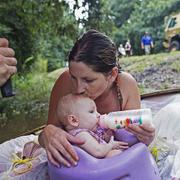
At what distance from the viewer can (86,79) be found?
4.42 ft

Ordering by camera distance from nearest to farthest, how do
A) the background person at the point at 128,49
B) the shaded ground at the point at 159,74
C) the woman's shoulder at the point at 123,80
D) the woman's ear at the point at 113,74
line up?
the woman's ear at the point at 113,74 < the woman's shoulder at the point at 123,80 < the shaded ground at the point at 159,74 < the background person at the point at 128,49

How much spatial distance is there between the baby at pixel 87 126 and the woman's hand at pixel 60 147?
0.04 metres

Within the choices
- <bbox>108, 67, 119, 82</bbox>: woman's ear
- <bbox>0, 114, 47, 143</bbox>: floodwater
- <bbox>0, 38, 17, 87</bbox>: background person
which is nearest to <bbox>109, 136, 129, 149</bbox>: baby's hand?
<bbox>108, 67, 119, 82</bbox>: woman's ear

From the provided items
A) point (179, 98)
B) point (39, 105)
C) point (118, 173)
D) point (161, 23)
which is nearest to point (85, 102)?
point (118, 173)

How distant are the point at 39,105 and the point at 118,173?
4849 mm

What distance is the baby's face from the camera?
4.16 ft

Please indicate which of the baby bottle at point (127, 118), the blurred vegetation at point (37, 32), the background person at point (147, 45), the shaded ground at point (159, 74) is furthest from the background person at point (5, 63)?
the background person at point (147, 45)

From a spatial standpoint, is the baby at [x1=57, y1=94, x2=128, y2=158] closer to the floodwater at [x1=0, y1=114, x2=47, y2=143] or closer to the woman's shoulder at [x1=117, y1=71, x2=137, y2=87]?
the woman's shoulder at [x1=117, y1=71, x2=137, y2=87]

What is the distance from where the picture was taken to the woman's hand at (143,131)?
1207mm

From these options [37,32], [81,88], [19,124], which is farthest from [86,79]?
[37,32]

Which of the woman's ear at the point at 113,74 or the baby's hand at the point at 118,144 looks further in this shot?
the woman's ear at the point at 113,74

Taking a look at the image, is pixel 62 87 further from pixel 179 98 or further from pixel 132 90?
pixel 179 98

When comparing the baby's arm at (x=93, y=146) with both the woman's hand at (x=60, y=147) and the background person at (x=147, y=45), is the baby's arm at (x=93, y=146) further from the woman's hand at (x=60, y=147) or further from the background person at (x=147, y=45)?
the background person at (x=147, y=45)

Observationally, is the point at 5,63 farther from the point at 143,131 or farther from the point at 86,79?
the point at 143,131
